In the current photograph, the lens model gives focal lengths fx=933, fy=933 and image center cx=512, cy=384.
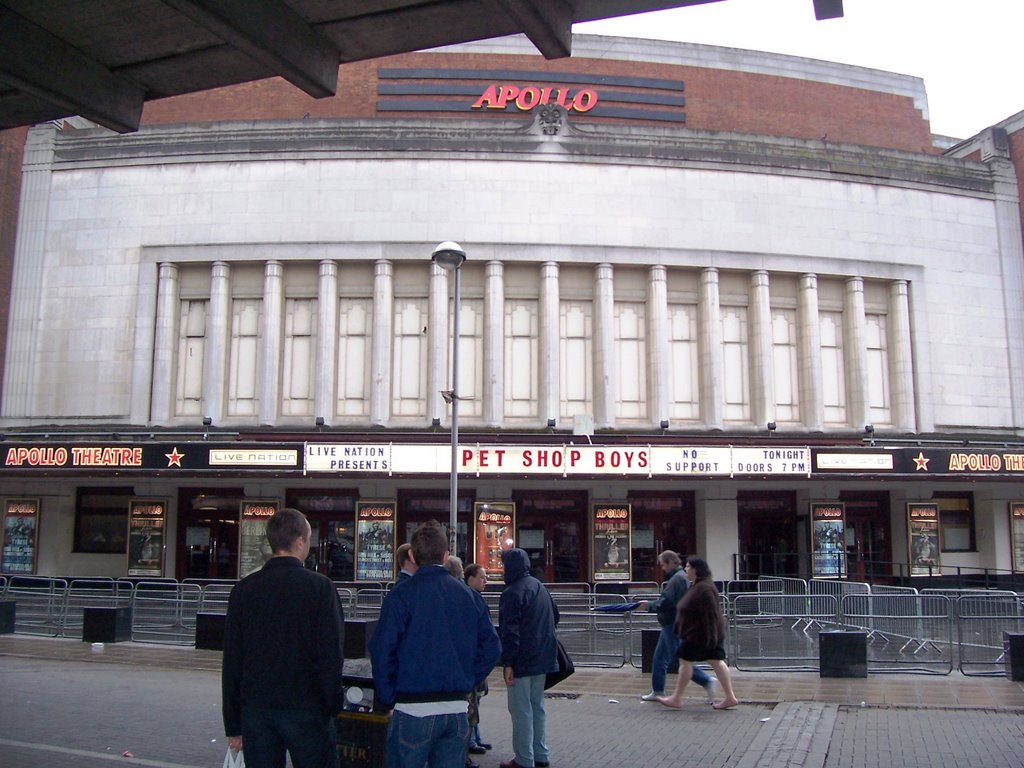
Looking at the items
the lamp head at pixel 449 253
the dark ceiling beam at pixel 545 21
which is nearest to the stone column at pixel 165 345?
the lamp head at pixel 449 253

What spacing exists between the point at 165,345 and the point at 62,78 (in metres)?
18.4

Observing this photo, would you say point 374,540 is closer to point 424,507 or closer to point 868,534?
point 424,507

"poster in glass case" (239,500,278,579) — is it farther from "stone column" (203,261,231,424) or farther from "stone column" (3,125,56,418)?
"stone column" (3,125,56,418)

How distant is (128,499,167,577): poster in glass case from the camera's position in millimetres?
26344

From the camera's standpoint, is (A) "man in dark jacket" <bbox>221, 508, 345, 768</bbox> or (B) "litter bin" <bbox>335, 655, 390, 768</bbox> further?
(B) "litter bin" <bbox>335, 655, 390, 768</bbox>

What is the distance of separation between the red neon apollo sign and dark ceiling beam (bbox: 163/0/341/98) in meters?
24.5

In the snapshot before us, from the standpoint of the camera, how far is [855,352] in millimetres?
28047

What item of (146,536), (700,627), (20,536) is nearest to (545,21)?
(700,627)

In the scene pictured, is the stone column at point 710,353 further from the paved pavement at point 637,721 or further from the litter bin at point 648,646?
the litter bin at point 648,646

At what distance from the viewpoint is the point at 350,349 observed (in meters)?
27.1

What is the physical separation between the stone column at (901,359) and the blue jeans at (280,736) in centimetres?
2618

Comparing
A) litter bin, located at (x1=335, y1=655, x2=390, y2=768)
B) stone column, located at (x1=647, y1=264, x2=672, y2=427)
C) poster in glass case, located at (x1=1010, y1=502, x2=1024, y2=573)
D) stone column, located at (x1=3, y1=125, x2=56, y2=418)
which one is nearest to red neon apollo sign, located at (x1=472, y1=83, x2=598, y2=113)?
stone column, located at (x1=647, y1=264, x2=672, y2=427)

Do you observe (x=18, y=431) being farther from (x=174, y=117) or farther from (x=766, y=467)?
(x=766, y=467)

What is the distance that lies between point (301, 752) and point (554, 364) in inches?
868
